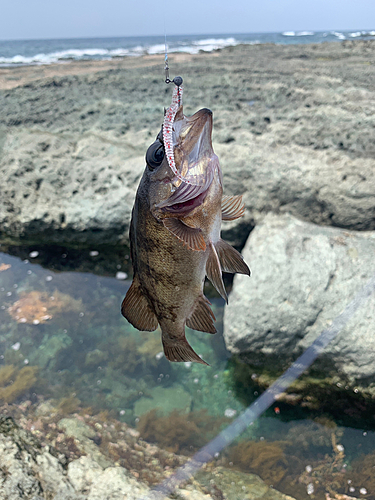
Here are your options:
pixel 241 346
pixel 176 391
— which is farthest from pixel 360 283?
pixel 176 391

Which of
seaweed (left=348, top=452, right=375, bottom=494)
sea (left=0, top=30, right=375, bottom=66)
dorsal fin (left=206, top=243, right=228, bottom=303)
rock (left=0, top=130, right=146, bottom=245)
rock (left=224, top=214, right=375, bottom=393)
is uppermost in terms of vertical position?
sea (left=0, top=30, right=375, bottom=66)

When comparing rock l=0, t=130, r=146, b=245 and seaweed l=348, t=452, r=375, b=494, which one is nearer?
seaweed l=348, t=452, r=375, b=494

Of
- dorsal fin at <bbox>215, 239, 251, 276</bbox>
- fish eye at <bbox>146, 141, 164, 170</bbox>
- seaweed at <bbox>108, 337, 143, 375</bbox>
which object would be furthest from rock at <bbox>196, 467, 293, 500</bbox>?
fish eye at <bbox>146, 141, 164, 170</bbox>

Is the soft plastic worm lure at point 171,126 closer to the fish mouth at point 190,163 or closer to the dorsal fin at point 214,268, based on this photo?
the fish mouth at point 190,163

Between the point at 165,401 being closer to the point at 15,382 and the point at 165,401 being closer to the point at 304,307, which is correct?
the point at 15,382

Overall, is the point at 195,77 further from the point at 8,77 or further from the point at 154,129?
the point at 8,77

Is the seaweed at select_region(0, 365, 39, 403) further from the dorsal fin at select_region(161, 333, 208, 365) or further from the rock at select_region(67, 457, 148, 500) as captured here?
the dorsal fin at select_region(161, 333, 208, 365)

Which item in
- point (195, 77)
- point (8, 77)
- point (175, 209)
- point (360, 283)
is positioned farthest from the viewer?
point (8, 77)
